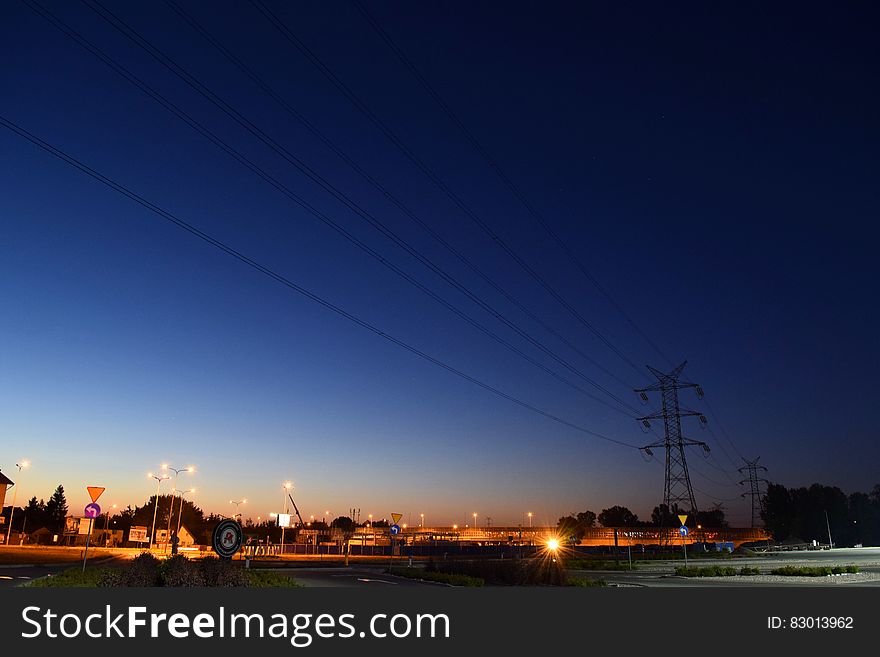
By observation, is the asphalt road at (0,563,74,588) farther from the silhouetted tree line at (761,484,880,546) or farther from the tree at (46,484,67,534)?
the silhouetted tree line at (761,484,880,546)

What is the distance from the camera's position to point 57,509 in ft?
588

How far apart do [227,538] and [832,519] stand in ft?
665

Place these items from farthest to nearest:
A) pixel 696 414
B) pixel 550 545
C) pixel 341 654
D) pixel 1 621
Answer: pixel 696 414, pixel 550 545, pixel 1 621, pixel 341 654

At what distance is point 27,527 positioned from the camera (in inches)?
6599

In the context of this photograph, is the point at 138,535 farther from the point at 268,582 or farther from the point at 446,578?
the point at 268,582

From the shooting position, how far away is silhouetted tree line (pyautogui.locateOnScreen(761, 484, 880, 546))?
7018 inches

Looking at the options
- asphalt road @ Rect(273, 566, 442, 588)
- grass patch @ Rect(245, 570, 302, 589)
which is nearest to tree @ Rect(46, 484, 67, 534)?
asphalt road @ Rect(273, 566, 442, 588)

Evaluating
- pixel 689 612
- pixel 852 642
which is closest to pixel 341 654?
pixel 689 612

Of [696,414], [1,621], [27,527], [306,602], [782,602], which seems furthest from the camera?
[27,527]

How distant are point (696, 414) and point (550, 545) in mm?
50236

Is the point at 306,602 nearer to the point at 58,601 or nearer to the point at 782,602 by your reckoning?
the point at 58,601

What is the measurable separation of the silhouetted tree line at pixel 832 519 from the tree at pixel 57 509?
187m

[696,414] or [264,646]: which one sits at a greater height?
[696,414]

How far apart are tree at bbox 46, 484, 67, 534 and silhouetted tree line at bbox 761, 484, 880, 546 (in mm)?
187336
